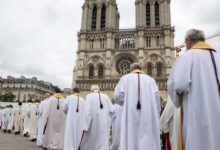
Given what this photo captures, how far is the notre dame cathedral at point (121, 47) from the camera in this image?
40969 mm

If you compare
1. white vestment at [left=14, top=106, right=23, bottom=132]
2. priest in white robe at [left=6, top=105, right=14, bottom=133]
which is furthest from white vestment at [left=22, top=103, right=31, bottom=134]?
priest in white robe at [left=6, top=105, right=14, bottom=133]

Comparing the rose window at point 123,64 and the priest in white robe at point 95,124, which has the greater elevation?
the rose window at point 123,64

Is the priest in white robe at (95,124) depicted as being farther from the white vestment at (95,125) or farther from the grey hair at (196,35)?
the grey hair at (196,35)

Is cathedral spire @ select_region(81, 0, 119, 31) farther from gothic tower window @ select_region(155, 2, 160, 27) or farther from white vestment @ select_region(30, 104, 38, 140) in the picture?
white vestment @ select_region(30, 104, 38, 140)

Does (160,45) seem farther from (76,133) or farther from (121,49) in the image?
(76,133)

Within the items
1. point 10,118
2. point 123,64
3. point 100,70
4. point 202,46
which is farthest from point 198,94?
point 100,70

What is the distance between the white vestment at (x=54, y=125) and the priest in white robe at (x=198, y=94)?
6165mm

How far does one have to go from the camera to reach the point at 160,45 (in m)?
41.9

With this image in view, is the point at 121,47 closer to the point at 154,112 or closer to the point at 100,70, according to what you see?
the point at 100,70

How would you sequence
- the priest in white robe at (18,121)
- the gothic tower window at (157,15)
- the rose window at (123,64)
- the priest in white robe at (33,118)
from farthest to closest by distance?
1. the gothic tower window at (157,15)
2. the rose window at (123,64)
3. the priest in white robe at (18,121)
4. the priest in white robe at (33,118)

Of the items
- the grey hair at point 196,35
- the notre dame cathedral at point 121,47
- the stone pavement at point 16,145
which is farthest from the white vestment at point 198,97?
the notre dame cathedral at point 121,47

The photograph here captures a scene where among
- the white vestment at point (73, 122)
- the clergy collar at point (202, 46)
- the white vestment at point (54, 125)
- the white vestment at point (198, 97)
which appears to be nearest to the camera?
the white vestment at point (198, 97)

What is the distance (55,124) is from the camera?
27.5 feet

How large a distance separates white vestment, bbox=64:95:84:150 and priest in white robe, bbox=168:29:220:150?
16.1ft
